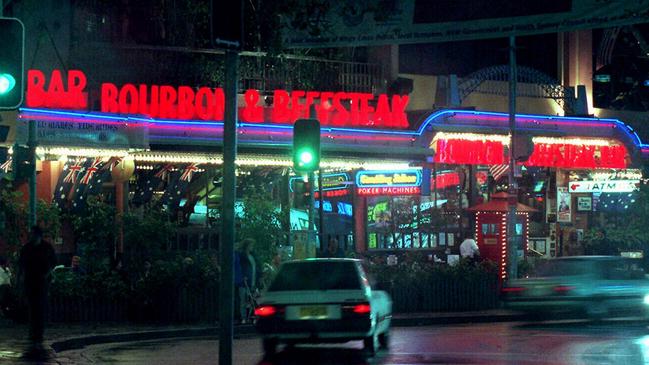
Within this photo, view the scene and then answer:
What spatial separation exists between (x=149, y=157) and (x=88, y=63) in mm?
2949

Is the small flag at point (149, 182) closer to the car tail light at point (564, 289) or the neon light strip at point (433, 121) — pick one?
the neon light strip at point (433, 121)

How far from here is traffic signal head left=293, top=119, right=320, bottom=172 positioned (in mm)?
16156

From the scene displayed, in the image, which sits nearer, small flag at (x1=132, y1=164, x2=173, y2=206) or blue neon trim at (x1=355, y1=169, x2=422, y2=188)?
small flag at (x1=132, y1=164, x2=173, y2=206)

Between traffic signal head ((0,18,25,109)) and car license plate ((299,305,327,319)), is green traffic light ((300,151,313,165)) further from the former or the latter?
traffic signal head ((0,18,25,109))

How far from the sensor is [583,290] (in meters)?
22.4

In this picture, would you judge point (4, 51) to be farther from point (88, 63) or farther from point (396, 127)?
point (396, 127)

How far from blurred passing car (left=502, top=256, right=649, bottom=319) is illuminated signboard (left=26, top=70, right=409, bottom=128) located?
7946 millimetres

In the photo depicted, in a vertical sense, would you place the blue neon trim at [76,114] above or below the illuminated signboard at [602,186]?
above

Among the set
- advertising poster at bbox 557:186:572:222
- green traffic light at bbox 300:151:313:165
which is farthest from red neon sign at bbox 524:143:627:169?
green traffic light at bbox 300:151:313:165

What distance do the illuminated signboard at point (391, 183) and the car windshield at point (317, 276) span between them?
614 inches

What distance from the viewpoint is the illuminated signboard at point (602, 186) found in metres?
39.3

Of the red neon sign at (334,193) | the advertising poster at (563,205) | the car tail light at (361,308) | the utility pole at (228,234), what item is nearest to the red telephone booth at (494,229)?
the red neon sign at (334,193)

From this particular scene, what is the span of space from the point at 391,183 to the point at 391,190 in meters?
0.20

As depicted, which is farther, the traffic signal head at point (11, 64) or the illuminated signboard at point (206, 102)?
the illuminated signboard at point (206, 102)
